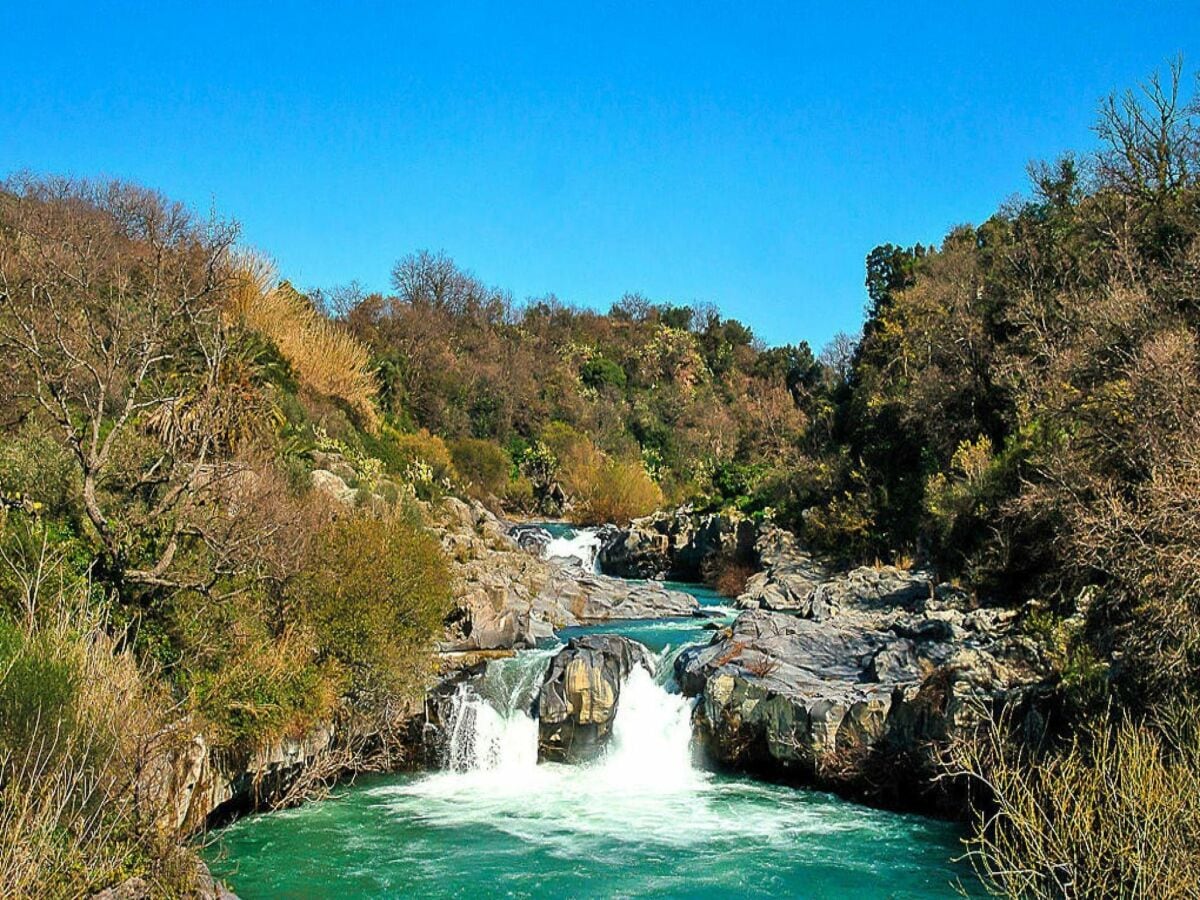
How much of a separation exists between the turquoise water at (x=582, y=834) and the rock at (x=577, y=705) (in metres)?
0.23

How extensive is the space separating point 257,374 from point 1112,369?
19224mm

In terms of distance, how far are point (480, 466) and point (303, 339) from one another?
14.3 meters

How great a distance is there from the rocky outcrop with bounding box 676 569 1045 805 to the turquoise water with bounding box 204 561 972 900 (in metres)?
0.55

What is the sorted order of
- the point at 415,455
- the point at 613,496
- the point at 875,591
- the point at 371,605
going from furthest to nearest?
1. the point at 613,496
2. the point at 415,455
3. the point at 875,591
4. the point at 371,605

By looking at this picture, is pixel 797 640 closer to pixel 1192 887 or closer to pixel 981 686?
pixel 981 686

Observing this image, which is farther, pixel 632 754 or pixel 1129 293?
pixel 632 754

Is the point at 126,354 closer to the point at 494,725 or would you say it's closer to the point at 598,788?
the point at 494,725

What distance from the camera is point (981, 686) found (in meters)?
14.4

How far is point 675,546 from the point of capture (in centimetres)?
3638

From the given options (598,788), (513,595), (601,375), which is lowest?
(598,788)

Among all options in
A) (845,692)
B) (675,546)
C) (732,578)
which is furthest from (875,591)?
(675,546)

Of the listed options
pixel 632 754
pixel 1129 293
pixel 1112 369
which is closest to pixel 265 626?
pixel 632 754

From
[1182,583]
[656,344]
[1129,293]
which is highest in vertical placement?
[656,344]

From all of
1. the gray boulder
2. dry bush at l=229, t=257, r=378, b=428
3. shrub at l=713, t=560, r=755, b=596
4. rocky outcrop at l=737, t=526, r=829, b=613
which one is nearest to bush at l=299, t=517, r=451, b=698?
the gray boulder
